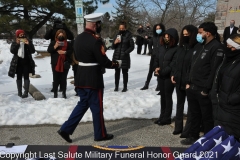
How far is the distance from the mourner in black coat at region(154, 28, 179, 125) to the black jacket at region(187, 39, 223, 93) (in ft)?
2.20

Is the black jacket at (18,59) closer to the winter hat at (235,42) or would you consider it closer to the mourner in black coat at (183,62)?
the mourner in black coat at (183,62)

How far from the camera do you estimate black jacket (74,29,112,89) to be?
356 cm

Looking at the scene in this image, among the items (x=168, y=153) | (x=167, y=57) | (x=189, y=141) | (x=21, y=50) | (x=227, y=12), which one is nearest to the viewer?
(x=168, y=153)

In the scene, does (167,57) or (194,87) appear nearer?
(194,87)

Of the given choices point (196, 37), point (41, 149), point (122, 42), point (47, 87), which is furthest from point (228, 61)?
point (47, 87)

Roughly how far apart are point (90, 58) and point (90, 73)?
22cm

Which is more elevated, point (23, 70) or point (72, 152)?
point (23, 70)

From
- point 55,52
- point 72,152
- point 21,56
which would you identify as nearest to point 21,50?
point 21,56

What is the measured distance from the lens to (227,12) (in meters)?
11.0

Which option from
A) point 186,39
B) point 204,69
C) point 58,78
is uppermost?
point 186,39

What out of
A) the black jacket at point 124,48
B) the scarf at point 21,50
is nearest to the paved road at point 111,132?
the scarf at point 21,50

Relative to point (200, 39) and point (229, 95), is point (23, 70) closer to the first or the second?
point (200, 39)

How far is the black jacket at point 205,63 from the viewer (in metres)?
3.21

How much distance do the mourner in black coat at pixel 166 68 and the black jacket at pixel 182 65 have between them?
210 mm
